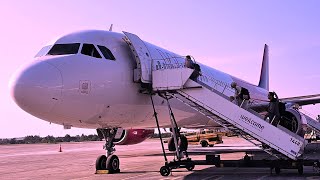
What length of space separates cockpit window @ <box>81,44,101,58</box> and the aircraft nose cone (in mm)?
1226

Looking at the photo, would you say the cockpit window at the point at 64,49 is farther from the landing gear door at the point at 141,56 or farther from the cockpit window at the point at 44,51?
the landing gear door at the point at 141,56

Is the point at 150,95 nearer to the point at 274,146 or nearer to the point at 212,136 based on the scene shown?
the point at 274,146

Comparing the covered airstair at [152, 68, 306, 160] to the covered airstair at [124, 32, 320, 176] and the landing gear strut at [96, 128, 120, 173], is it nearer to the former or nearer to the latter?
the covered airstair at [124, 32, 320, 176]

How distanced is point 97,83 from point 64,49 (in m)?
1.33

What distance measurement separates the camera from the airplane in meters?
9.21

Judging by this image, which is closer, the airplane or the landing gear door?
the airplane

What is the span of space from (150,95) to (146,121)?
1.40m

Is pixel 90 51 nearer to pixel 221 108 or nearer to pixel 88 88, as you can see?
pixel 88 88

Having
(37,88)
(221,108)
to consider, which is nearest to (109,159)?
(221,108)

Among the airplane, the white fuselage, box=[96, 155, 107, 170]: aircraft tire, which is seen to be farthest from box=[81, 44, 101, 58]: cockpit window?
box=[96, 155, 107, 170]: aircraft tire

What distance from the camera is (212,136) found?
35.6 m

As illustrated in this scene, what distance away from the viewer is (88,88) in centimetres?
990

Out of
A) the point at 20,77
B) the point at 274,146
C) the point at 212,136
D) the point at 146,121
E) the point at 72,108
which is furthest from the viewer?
the point at 212,136

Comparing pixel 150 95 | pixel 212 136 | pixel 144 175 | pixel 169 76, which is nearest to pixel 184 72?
pixel 169 76
